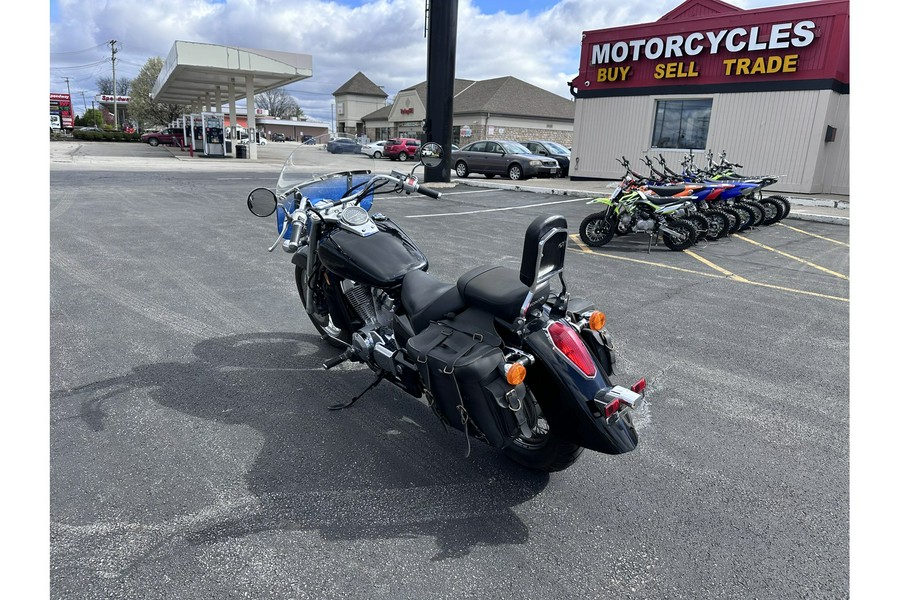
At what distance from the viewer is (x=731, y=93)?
51.8 ft

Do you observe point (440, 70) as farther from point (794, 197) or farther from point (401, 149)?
point (401, 149)

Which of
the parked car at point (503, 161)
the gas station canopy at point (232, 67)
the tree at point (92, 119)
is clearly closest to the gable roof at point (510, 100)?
the gas station canopy at point (232, 67)

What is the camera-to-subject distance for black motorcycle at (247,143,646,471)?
234 cm

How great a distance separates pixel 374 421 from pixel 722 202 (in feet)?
29.3

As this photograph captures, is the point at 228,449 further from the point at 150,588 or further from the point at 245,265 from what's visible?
the point at 245,265

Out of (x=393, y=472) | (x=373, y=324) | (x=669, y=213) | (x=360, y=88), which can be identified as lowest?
(x=393, y=472)

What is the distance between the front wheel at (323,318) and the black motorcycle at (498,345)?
377 millimetres

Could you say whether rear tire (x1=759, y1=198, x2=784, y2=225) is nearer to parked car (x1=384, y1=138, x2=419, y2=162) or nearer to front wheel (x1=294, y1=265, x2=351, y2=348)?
front wheel (x1=294, y1=265, x2=351, y2=348)

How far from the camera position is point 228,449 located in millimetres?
2971

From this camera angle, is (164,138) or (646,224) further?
(164,138)

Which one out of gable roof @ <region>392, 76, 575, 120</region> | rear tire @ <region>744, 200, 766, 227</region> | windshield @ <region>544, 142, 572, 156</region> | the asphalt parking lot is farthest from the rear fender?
gable roof @ <region>392, 76, 575, 120</region>

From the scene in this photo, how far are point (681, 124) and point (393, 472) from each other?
17.3m

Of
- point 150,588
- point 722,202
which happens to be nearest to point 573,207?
point 722,202

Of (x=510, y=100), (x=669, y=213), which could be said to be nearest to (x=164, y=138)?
(x=510, y=100)
